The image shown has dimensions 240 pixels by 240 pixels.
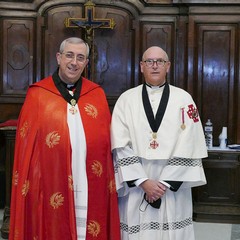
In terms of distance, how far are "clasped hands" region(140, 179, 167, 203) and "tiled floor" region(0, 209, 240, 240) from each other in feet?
5.95

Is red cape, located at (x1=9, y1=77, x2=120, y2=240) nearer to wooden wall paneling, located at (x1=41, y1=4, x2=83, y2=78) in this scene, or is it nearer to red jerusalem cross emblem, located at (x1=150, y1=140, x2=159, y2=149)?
red jerusalem cross emblem, located at (x1=150, y1=140, x2=159, y2=149)

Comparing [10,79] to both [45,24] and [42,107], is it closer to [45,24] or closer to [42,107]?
[45,24]

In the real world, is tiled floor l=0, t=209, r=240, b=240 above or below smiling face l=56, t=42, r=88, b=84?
below

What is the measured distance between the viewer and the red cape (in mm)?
2746

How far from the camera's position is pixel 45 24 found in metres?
5.43

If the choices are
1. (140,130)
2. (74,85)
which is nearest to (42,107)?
(74,85)

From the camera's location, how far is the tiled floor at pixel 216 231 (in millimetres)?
4496

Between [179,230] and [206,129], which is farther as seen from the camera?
[206,129]

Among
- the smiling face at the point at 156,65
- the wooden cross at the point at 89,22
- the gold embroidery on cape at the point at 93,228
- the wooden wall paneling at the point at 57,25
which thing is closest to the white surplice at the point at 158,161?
the smiling face at the point at 156,65

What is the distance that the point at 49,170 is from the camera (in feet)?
9.02

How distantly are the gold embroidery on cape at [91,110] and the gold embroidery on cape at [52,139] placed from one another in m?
0.26

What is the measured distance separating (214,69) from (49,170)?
124 inches

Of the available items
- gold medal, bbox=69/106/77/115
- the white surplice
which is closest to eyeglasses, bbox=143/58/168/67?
the white surplice

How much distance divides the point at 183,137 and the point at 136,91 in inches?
19.1
